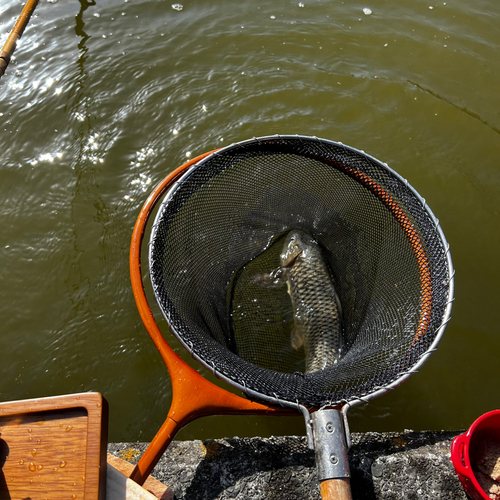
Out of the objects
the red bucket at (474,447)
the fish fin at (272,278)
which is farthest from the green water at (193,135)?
the fish fin at (272,278)

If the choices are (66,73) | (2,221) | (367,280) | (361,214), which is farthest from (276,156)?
(66,73)

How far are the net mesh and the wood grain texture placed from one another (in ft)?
1.08

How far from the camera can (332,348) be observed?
2744 millimetres

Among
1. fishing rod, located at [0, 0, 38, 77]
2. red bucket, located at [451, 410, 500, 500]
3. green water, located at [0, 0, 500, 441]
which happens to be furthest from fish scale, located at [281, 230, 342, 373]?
fishing rod, located at [0, 0, 38, 77]

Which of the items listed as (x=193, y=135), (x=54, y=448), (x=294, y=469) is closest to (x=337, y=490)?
(x=294, y=469)

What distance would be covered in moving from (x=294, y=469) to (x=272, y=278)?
5.20 feet

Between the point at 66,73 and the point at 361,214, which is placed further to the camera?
the point at 66,73

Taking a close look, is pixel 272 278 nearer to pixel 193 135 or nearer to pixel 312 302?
pixel 312 302

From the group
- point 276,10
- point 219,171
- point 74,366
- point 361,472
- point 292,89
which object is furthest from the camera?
point 276,10

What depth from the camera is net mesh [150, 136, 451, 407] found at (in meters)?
1.93

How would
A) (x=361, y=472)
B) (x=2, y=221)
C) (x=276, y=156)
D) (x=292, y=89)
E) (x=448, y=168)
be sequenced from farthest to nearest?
(x=292, y=89)
(x=448, y=168)
(x=2, y=221)
(x=276, y=156)
(x=361, y=472)

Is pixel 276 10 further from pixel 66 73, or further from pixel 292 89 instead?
pixel 66 73

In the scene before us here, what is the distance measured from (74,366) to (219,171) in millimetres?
1938

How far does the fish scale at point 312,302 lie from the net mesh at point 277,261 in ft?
0.27
